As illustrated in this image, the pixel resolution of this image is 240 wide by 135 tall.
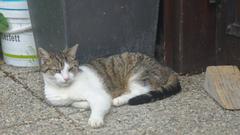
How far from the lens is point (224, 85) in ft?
11.6

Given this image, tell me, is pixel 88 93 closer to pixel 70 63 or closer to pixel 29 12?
pixel 70 63

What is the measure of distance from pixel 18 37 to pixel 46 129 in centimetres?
150

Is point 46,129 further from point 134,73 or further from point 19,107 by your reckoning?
point 134,73

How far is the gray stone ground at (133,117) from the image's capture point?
3092 mm

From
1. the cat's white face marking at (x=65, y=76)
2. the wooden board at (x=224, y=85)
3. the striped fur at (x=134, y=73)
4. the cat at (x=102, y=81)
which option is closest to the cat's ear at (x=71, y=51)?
the cat at (x=102, y=81)

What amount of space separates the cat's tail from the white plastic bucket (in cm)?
140

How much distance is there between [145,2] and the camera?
396 cm

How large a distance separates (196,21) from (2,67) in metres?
1.94

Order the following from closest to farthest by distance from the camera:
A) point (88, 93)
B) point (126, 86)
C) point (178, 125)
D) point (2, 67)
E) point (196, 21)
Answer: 1. point (178, 125)
2. point (88, 93)
3. point (126, 86)
4. point (196, 21)
5. point (2, 67)

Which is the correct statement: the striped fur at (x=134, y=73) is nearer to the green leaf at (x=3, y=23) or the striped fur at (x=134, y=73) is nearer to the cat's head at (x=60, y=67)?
the cat's head at (x=60, y=67)

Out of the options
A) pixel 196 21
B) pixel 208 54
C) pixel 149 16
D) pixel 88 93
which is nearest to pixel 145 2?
pixel 149 16

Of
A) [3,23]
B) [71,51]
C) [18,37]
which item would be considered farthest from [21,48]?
[71,51]

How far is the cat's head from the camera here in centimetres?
333

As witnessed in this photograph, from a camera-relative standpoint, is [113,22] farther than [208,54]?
No
